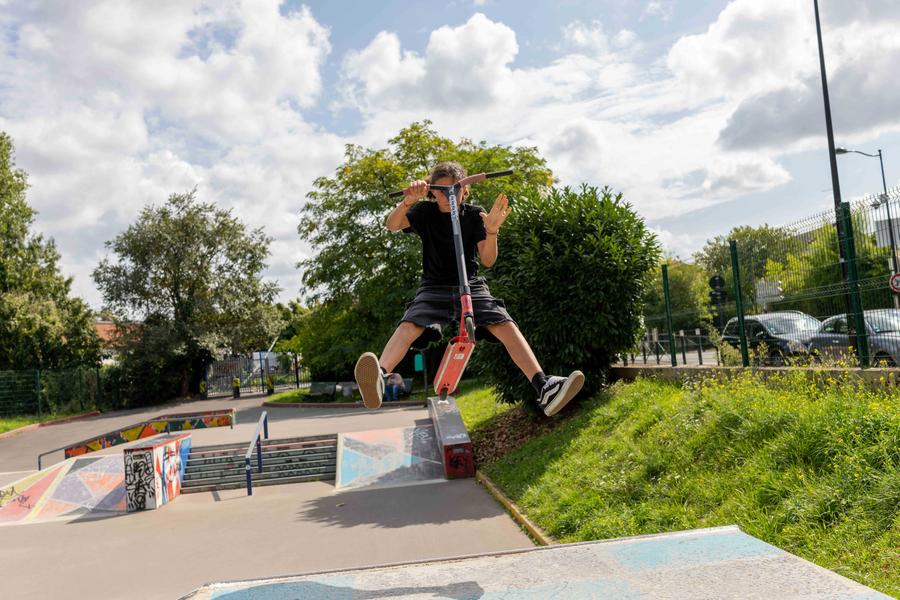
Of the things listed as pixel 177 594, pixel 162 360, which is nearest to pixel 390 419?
pixel 177 594

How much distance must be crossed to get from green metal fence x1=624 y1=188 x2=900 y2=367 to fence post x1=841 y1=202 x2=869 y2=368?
0.01 m

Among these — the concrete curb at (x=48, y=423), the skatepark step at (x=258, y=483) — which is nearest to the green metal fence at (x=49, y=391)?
the concrete curb at (x=48, y=423)

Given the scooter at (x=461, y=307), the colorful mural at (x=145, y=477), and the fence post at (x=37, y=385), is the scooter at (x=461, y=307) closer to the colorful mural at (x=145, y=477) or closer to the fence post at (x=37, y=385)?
the colorful mural at (x=145, y=477)

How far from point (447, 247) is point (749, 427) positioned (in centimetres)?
507

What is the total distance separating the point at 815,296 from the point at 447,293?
7116 mm

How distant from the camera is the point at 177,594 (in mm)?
8141

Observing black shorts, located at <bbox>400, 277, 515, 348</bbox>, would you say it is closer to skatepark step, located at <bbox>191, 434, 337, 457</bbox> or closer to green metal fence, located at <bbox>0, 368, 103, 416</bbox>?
skatepark step, located at <bbox>191, 434, 337, 457</bbox>

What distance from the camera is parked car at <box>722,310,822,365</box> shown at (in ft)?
31.9

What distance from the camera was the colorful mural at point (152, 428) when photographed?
61.9 ft

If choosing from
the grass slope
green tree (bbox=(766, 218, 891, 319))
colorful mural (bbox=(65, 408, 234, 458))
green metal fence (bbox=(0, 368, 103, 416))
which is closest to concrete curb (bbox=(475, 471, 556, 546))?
the grass slope

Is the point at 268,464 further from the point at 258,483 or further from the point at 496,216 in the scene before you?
the point at 496,216

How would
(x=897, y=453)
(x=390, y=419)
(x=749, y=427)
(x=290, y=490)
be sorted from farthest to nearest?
(x=390, y=419) < (x=290, y=490) < (x=749, y=427) < (x=897, y=453)

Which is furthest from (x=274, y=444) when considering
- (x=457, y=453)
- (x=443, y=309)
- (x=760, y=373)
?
(x=443, y=309)

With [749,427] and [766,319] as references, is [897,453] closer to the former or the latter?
[749,427]
